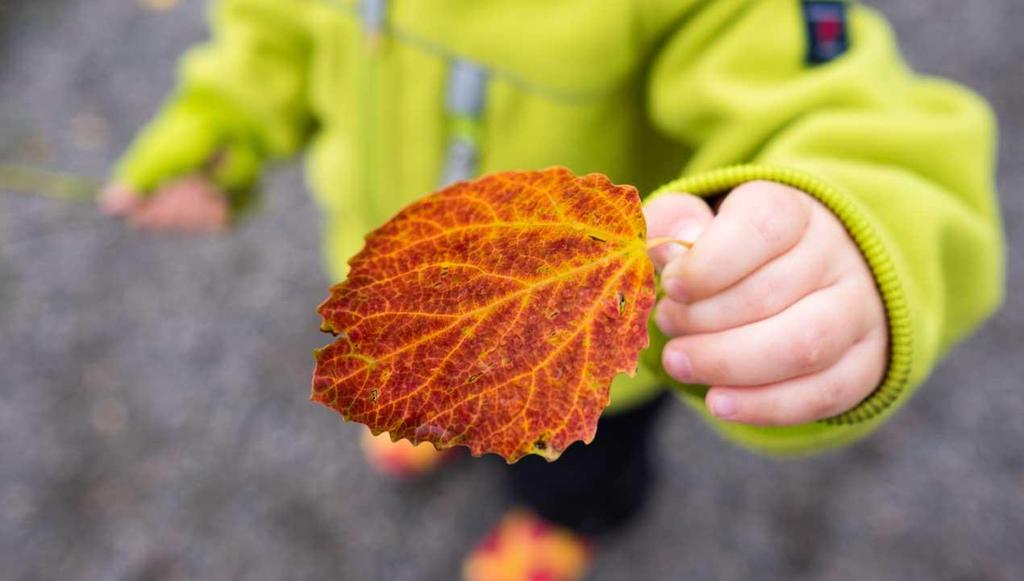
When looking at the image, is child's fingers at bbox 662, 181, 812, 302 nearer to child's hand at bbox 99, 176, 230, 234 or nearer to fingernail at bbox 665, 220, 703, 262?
fingernail at bbox 665, 220, 703, 262

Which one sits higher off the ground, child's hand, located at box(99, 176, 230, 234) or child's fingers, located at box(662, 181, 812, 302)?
child's fingers, located at box(662, 181, 812, 302)

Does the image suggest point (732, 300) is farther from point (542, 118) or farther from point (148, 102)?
point (148, 102)

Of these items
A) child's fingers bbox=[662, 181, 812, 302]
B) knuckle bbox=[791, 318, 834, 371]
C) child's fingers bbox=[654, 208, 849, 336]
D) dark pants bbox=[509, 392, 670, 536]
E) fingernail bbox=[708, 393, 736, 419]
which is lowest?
dark pants bbox=[509, 392, 670, 536]

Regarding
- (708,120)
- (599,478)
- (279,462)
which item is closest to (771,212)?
(708,120)

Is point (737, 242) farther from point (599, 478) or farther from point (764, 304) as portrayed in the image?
Answer: point (599, 478)

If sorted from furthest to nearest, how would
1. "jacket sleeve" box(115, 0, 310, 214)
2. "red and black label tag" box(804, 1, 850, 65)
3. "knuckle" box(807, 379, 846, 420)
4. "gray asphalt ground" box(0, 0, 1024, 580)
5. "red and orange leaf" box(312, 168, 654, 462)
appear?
"gray asphalt ground" box(0, 0, 1024, 580), "jacket sleeve" box(115, 0, 310, 214), "red and black label tag" box(804, 1, 850, 65), "knuckle" box(807, 379, 846, 420), "red and orange leaf" box(312, 168, 654, 462)

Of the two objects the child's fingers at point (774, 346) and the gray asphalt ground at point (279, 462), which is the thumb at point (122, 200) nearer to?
the gray asphalt ground at point (279, 462)

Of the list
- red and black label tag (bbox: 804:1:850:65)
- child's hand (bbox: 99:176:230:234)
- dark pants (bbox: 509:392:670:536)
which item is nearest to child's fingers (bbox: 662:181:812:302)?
red and black label tag (bbox: 804:1:850:65)

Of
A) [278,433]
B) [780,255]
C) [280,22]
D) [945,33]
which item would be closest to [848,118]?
[780,255]
